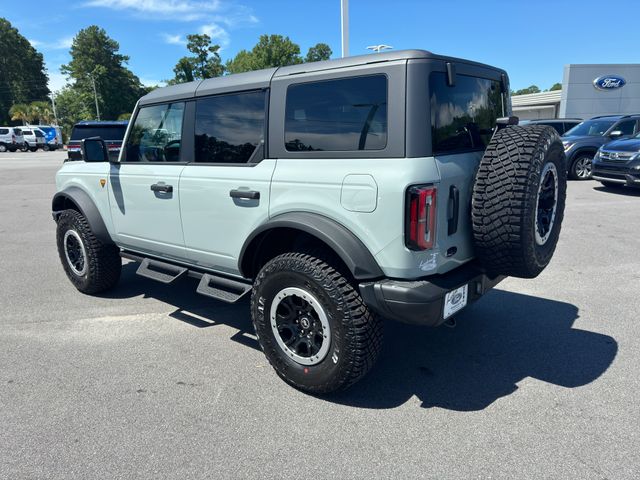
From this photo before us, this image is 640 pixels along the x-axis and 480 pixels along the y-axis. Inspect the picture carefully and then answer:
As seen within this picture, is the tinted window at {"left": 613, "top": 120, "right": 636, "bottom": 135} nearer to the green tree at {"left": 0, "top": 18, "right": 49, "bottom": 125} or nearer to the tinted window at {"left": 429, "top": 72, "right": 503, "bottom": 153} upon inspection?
the tinted window at {"left": 429, "top": 72, "right": 503, "bottom": 153}

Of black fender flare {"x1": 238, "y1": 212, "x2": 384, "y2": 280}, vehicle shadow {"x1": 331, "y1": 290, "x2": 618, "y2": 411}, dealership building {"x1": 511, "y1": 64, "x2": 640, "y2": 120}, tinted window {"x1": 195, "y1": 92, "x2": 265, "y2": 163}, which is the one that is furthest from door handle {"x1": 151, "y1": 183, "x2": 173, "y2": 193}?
dealership building {"x1": 511, "y1": 64, "x2": 640, "y2": 120}

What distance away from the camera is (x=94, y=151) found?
4.38m

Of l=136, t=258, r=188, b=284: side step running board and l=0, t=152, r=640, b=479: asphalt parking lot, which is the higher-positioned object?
l=136, t=258, r=188, b=284: side step running board

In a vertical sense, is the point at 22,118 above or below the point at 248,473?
above

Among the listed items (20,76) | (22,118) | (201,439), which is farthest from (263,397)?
(20,76)

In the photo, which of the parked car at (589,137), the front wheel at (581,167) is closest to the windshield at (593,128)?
the parked car at (589,137)

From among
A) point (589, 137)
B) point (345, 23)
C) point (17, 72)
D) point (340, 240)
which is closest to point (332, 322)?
point (340, 240)

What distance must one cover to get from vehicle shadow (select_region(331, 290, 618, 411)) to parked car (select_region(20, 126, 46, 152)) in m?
45.5

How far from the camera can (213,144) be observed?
3.58m

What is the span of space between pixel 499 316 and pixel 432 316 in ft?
6.44

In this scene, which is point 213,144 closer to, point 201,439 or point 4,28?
point 201,439

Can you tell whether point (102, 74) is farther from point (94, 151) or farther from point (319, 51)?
point (94, 151)

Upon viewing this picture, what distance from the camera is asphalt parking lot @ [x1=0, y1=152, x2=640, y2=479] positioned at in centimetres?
240

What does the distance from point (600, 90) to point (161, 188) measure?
3280cm
